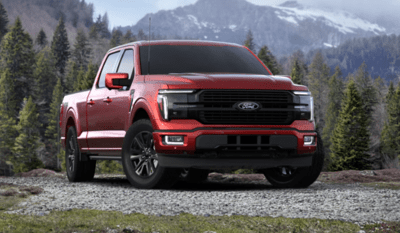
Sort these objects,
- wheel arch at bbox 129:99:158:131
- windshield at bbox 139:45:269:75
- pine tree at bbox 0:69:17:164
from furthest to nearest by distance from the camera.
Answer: pine tree at bbox 0:69:17:164
windshield at bbox 139:45:269:75
wheel arch at bbox 129:99:158:131

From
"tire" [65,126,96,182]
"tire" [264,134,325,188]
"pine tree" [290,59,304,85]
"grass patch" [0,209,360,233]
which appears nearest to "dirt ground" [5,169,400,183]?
"tire" [264,134,325,188]

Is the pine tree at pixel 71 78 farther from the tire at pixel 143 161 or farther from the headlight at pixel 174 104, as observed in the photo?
the headlight at pixel 174 104

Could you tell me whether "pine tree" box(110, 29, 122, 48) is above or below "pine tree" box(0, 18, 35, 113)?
above

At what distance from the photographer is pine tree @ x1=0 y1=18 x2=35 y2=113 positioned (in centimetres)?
8262

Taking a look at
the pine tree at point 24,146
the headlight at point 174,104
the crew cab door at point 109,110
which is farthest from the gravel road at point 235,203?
the pine tree at point 24,146

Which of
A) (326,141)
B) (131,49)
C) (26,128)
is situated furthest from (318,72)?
(131,49)

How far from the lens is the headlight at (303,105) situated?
7.35 metres

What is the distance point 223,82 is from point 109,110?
2.33m

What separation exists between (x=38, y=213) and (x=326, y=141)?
71.6 meters

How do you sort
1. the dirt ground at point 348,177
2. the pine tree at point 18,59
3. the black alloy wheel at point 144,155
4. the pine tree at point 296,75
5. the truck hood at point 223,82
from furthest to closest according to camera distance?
the pine tree at point 18,59 < the pine tree at point 296,75 < the dirt ground at point 348,177 < the black alloy wheel at point 144,155 < the truck hood at point 223,82

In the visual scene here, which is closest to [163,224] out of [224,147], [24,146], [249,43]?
[224,147]

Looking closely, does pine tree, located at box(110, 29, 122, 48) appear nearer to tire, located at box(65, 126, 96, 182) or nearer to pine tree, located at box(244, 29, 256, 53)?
pine tree, located at box(244, 29, 256, 53)

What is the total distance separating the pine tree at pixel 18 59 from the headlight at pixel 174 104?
261 feet

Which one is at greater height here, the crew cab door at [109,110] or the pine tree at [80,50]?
the pine tree at [80,50]
